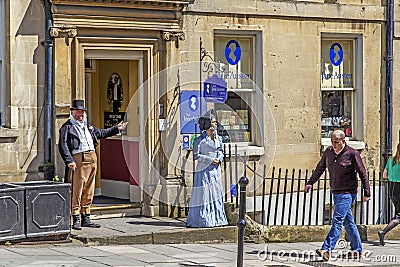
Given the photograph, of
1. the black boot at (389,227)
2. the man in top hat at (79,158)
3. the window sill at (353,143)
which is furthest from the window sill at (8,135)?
the window sill at (353,143)

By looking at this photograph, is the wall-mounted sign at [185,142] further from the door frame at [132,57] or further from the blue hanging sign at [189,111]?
the door frame at [132,57]

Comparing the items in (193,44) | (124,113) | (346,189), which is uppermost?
(193,44)

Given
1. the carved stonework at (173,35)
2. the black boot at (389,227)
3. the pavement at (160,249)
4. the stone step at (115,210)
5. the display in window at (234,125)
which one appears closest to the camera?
the pavement at (160,249)

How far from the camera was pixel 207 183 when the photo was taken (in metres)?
14.0

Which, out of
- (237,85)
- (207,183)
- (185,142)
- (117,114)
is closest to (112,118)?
(117,114)

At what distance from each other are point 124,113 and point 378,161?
559 centimetres

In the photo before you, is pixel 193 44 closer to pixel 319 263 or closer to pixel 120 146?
pixel 120 146

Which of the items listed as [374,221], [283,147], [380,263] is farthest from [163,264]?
[374,221]

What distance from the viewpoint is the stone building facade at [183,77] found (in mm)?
13664

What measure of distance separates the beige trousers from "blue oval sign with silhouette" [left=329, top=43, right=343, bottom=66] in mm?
5974

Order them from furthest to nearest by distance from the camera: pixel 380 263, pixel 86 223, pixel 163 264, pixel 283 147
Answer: pixel 283 147, pixel 86 223, pixel 380 263, pixel 163 264

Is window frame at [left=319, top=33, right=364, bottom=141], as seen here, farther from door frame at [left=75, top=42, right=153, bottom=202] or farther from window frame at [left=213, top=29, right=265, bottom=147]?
door frame at [left=75, top=42, right=153, bottom=202]

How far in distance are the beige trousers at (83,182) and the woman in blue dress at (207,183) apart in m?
1.67

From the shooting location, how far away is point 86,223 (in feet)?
44.8
